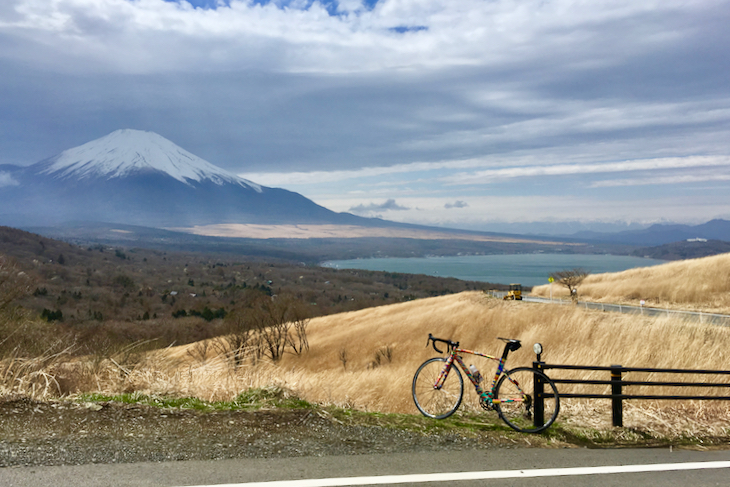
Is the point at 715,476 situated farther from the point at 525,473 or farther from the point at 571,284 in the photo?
the point at 571,284

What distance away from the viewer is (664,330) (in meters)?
16.5

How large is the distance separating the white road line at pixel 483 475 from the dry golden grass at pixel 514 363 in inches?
66.7

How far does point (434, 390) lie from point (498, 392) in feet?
3.79

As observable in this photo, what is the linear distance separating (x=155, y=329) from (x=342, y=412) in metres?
74.4

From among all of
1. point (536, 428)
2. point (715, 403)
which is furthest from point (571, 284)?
point (536, 428)

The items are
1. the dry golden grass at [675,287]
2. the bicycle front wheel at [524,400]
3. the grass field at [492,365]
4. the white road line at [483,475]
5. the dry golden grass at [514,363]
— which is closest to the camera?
the white road line at [483,475]

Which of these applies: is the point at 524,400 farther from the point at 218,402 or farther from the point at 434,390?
the point at 218,402

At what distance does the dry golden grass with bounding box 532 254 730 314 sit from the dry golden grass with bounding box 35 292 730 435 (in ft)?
17.6

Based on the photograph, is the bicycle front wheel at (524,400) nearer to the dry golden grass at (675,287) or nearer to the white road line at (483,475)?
the white road line at (483,475)

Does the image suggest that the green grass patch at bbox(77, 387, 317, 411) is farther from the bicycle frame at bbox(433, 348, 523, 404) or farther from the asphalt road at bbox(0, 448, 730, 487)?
the bicycle frame at bbox(433, 348, 523, 404)

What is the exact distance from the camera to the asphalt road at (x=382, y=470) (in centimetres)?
502

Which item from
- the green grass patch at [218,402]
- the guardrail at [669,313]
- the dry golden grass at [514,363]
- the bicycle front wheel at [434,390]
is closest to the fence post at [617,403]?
the dry golden grass at [514,363]

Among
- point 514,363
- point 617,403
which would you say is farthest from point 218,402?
point 514,363

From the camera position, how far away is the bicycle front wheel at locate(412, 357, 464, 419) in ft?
26.3
